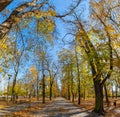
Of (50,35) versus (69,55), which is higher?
(69,55)

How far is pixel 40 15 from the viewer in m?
9.05

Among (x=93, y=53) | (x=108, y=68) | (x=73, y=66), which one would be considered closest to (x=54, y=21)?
(x=93, y=53)

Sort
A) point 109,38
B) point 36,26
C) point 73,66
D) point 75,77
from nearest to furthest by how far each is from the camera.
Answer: point 36,26
point 109,38
point 73,66
point 75,77

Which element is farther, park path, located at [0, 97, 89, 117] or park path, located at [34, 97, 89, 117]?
park path, located at [0, 97, 89, 117]

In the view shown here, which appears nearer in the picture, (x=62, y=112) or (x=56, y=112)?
(x=62, y=112)

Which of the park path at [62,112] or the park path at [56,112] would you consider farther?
the park path at [56,112]

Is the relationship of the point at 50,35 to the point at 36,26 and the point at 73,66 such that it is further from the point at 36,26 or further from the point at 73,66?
the point at 73,66

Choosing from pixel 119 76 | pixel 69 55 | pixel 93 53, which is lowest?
pixel 119 76

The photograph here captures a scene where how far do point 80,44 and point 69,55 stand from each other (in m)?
23.1

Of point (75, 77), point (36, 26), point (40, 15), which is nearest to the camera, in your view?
point (40, 15)

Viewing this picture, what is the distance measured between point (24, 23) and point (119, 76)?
1869 cm

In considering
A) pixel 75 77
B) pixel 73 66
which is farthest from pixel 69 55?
pixel 75 77

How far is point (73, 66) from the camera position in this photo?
48812mm

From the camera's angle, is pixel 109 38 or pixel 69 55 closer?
pixel 109 38
